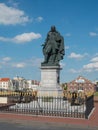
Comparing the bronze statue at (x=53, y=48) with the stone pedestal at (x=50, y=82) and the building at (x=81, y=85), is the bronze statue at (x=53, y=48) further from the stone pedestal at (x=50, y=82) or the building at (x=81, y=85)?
the building at (x=81, y=85)

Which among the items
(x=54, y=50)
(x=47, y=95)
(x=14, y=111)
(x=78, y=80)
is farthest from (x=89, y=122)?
(x=78, y=80)

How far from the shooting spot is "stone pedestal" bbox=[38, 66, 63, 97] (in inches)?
862

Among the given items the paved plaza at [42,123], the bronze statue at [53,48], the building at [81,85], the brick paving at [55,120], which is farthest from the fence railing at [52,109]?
the building at [81,85]

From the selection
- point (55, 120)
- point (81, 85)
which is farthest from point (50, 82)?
point (81, 85)

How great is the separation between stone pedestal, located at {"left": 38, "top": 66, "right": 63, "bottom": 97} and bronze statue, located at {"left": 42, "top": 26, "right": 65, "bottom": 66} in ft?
2.42

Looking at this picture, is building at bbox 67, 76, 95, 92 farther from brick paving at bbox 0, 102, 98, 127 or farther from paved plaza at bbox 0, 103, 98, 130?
paved plaza at bbox 0, 103, 98, 130

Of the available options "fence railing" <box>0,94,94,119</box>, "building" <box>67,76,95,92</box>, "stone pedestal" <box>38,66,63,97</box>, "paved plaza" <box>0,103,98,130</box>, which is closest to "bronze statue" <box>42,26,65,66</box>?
"stone pedestal" <box>38,66,63,97</box>

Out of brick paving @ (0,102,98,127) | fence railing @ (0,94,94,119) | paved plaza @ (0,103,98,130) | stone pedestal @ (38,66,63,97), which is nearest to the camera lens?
paved plaza @ (0,103,98,130)

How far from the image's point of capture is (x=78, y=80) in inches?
4872

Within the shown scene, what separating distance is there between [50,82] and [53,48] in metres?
2.80

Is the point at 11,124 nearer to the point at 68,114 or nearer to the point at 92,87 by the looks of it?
the point at 68,114

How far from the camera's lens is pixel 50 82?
2231 centimetres

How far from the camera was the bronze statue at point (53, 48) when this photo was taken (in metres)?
23.1

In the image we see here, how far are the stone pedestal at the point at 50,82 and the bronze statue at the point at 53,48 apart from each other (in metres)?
0.74
